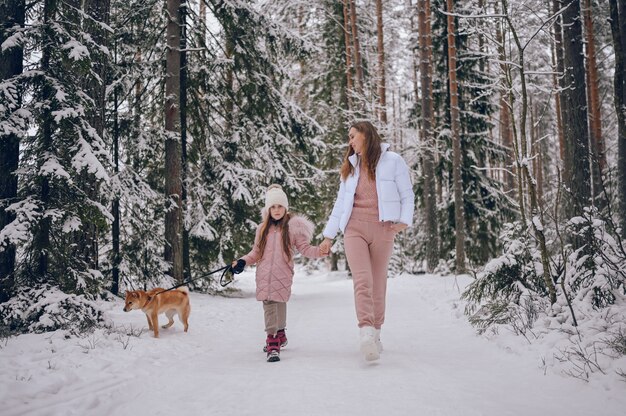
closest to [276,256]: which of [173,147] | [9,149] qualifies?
[9,149]

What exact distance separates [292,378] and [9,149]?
4.92 metres

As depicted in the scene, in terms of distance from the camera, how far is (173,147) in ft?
31.7

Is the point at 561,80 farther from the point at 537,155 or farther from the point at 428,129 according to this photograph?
the point at 537,155

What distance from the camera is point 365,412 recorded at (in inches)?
109

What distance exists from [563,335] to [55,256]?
19.6ft

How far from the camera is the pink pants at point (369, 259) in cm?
432

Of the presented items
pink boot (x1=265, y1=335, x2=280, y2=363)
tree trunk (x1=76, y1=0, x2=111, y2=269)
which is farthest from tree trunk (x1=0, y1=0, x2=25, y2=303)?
pink boot (x1=265, y1=335, x2=280, y2=363)

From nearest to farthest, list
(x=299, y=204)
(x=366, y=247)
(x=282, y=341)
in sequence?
(x=366, y=247)
(x=282, y=341)
(x=299, y=204)

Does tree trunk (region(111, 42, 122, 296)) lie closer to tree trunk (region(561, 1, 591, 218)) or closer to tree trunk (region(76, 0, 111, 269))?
tree trunk (region(76, 0, 111, 269))

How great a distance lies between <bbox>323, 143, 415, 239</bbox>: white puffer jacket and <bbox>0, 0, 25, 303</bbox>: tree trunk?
13.9ft

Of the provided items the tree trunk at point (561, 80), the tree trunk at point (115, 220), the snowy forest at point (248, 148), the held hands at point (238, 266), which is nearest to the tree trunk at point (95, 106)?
the snowy forest at point (248, 148)

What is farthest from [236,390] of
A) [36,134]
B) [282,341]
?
[36,134]

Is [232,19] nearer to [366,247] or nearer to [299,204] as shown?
Result: [299,204]

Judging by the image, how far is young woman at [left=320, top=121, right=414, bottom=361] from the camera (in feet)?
14.3
